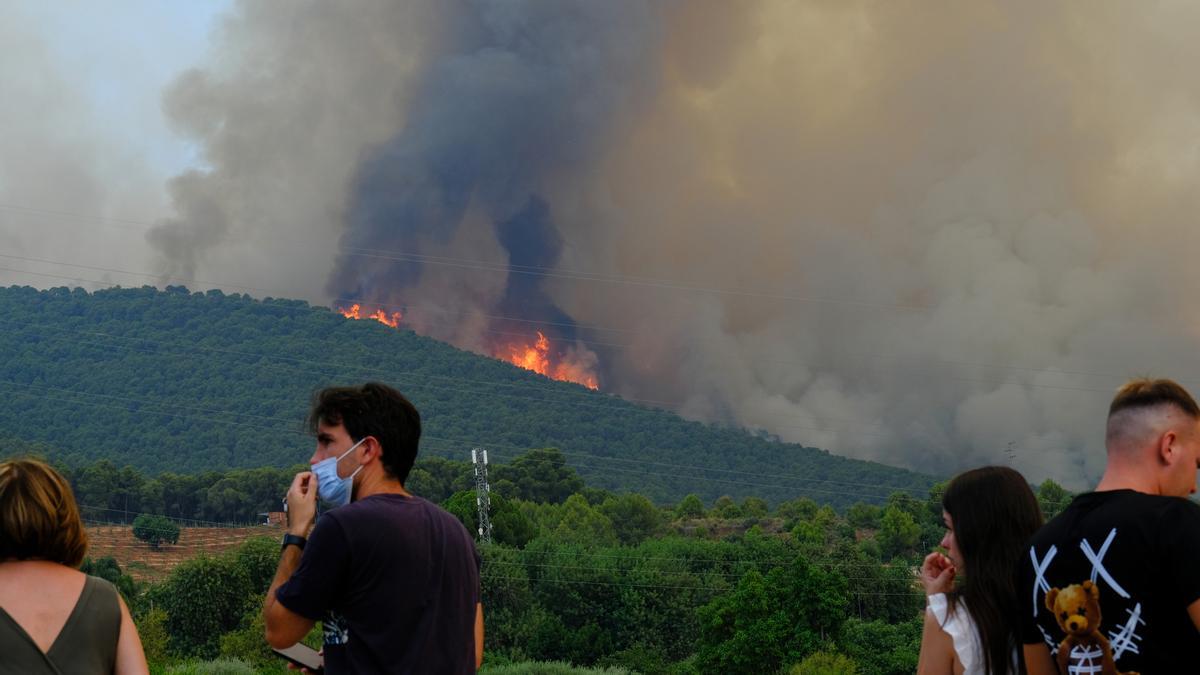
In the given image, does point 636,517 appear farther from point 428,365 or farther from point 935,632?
point 935,632

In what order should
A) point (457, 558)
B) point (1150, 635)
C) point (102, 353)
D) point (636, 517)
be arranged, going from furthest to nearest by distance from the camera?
1. point (102, 353)
2. point (636, 517)
3. point (457, 558)
4. point (1150, 635)

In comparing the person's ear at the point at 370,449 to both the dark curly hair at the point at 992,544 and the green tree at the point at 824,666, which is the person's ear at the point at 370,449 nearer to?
the dark curly hair at the point at 992,544

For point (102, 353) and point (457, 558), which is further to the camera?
point (102, 353)

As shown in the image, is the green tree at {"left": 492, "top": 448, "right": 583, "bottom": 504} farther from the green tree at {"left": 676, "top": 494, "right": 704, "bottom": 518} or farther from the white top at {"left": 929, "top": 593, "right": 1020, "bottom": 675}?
the white top at {"left": 929, "top": 593, "right": 1020, "bottom": 675}

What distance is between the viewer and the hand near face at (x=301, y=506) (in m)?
4.38

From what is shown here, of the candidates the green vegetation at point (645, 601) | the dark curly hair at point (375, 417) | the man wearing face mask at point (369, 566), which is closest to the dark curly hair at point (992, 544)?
the man wearing face mask at point (369, 566)

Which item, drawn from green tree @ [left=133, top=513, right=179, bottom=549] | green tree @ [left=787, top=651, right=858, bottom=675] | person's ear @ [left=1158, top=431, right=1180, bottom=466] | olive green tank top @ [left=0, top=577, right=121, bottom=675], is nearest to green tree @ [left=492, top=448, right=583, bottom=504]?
green tree @ [left=133, top=513, right=179, bottom=549]

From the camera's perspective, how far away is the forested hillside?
408 ft

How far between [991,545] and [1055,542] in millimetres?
526

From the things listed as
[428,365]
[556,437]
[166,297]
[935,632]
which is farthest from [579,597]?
[166,297]

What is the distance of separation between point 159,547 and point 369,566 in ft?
294

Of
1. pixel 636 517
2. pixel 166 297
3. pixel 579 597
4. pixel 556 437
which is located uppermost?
pixel 166 297

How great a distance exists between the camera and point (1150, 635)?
3.79m

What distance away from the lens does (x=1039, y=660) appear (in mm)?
4133
